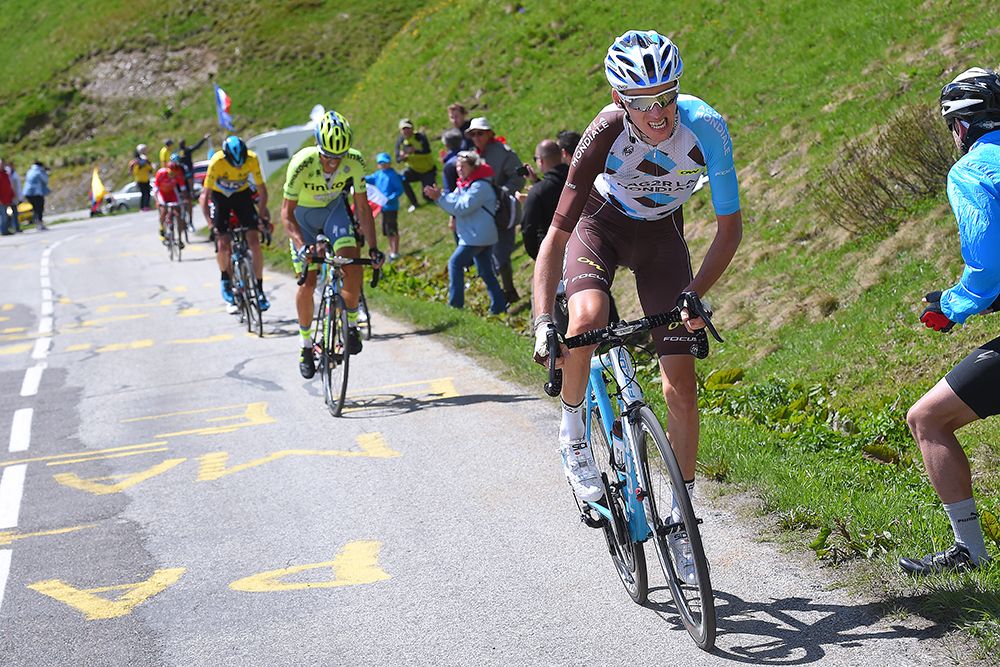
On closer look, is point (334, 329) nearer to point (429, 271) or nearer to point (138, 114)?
point (429, 271)

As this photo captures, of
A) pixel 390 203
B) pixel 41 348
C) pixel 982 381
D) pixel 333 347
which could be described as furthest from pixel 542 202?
pixel 390 203

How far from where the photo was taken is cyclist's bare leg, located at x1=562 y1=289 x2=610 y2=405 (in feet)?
16.0

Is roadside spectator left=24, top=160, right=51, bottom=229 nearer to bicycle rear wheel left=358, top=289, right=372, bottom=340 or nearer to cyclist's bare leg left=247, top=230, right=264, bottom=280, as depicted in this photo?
cyclist's bare leg left=247, top=230, right=264, bottom=280

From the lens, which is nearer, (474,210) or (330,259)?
(330,259)

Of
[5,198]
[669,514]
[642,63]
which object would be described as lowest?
[669,514]

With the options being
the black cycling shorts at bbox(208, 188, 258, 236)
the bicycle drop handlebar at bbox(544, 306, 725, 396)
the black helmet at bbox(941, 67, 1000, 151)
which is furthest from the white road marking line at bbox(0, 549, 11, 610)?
the black cycling shorts at bbox(208, 188, 258, 236)

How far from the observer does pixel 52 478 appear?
342 inches

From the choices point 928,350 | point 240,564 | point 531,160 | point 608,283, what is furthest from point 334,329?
point 531,160

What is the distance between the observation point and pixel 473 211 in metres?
14.5

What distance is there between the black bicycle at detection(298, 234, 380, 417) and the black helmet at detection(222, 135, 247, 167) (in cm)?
426

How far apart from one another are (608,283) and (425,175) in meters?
17.3

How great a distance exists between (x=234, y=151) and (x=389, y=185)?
20.5 ft

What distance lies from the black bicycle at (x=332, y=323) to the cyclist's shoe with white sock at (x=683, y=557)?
566 centimetres

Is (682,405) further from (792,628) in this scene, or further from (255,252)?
(255,252)
